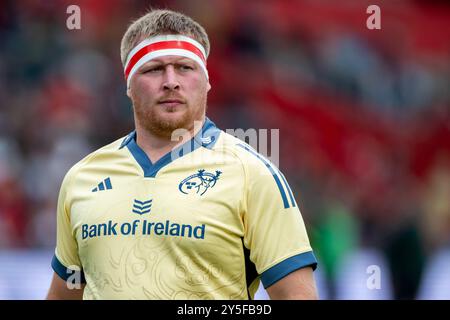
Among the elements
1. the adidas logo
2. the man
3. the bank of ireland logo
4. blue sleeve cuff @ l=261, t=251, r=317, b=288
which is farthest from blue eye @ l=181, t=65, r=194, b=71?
blue sleeve cuff @ l=261, t=251, r=317, b=288

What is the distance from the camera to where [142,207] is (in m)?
3.42

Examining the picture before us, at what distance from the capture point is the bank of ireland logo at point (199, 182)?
3.43 m

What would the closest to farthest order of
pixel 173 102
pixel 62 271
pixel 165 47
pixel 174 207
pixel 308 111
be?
pixel 174 207, pixel 173 102, pixel 165 47, pixel 62 271, pixel 308 111

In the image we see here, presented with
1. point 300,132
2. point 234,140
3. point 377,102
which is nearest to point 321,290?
point 300,132

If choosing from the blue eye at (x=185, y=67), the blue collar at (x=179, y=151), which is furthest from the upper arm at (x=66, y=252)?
the blue eye at (x=185, y=67)

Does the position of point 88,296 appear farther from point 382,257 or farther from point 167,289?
point 382,257

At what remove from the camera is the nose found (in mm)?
3497

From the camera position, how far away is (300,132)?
933 cm

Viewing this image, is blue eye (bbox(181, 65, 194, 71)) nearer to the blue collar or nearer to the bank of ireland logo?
the blue collar

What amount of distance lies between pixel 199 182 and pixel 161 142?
28 centimetres

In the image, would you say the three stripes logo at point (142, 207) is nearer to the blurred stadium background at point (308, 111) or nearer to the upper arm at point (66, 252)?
the upper arm at point (66, 252)

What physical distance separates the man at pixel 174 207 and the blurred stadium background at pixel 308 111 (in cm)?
438

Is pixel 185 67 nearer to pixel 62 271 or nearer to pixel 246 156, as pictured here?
pixel 246 156

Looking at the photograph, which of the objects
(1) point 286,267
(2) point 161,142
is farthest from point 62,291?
(1) point 286,267
